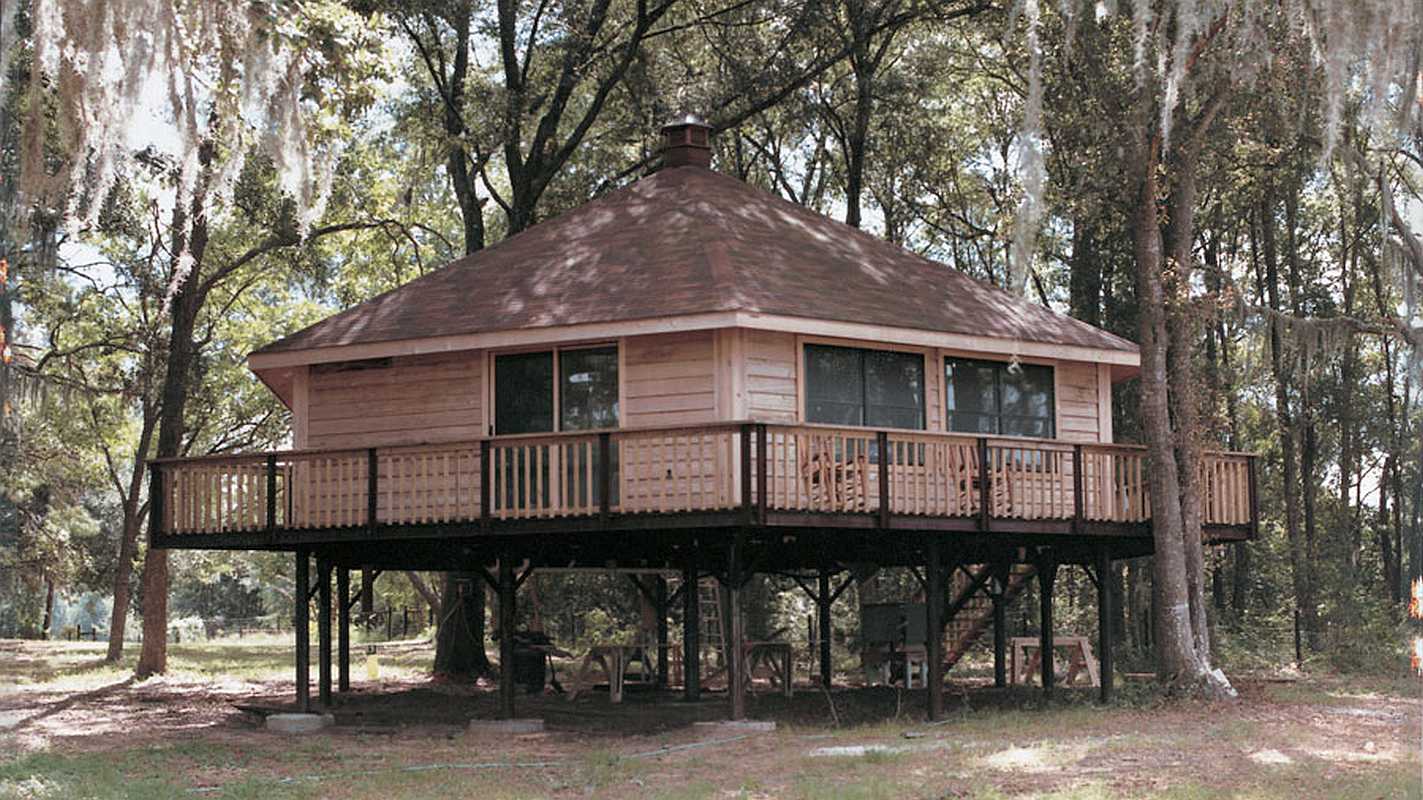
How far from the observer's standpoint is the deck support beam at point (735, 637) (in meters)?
17.2

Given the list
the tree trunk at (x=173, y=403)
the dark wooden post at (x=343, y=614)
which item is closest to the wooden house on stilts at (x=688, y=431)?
the dark wooden post at (x=343, y=614)

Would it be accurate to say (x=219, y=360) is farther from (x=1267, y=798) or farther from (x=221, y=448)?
(x=1267, y=798)

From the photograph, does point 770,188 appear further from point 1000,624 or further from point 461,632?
point 1000,624

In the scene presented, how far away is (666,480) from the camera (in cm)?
1673

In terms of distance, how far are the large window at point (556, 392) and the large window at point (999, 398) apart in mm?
4216

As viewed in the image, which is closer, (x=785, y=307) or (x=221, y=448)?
(x=785, y=307)

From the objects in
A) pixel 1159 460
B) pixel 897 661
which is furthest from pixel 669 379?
pixel 897 661

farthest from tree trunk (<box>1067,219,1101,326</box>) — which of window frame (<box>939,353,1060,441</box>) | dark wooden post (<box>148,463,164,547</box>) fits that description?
dark wooden post (<box>148,463,164,547</box>)

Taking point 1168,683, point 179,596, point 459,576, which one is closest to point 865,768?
point 1168,683

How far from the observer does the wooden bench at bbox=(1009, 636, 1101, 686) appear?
75.2 feet

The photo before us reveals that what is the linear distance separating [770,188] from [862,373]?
20.0 meters

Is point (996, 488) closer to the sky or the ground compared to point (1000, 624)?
closer to the sky

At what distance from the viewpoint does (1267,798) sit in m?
11.7

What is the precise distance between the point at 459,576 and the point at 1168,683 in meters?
12.3
